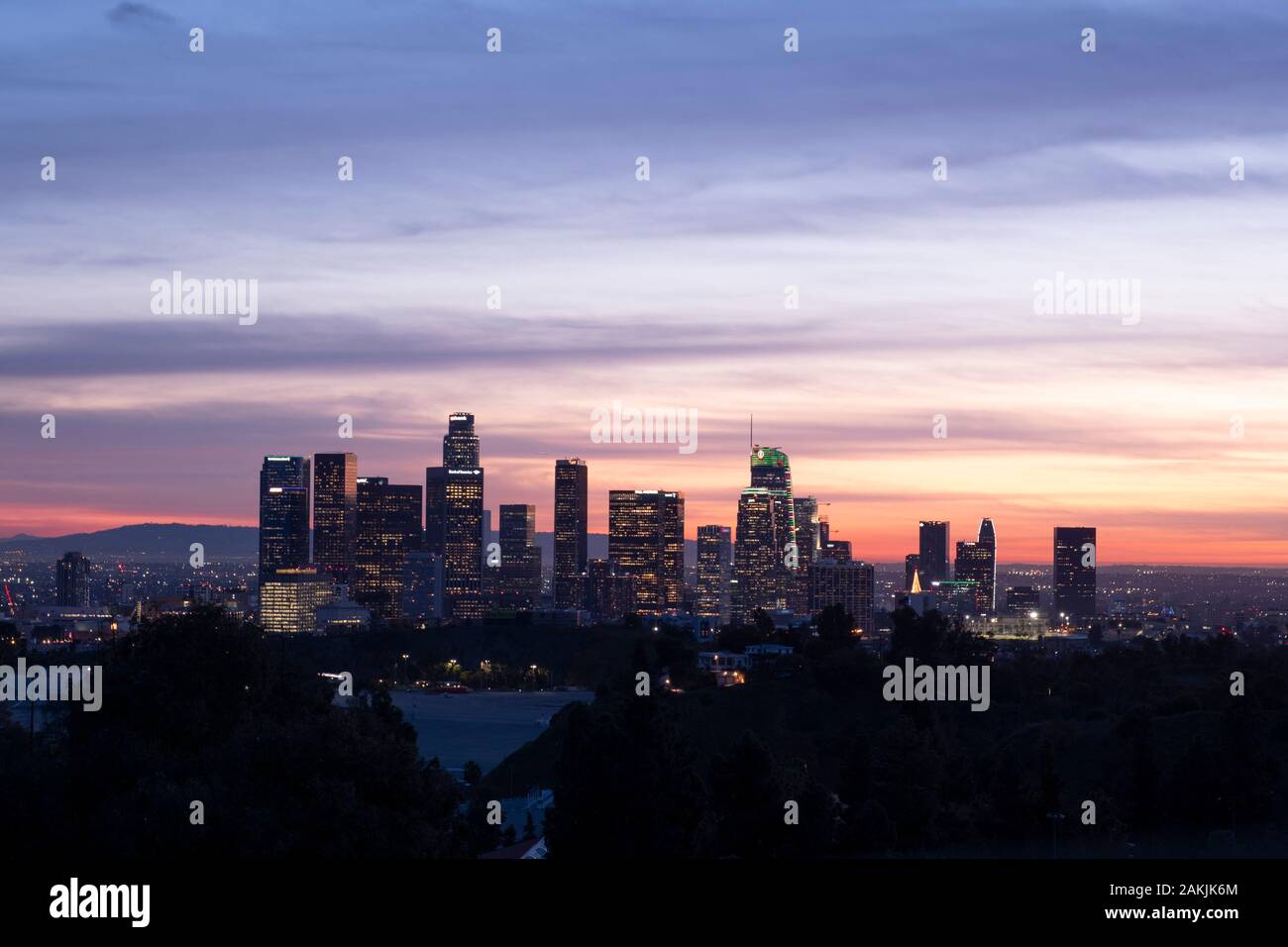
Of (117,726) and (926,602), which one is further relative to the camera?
(926,602)

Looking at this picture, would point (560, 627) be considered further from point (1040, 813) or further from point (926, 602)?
point (1040, 813)

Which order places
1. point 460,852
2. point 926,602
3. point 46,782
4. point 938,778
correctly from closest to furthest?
point 46,782
point 460,852
point 938,778
point 926,602

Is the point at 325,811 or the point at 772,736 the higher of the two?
the point at 325,811

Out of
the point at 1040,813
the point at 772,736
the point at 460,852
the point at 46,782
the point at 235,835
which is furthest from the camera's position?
the point at 772,736

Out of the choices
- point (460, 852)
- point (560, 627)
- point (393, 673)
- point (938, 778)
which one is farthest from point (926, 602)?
point (460, 852)
